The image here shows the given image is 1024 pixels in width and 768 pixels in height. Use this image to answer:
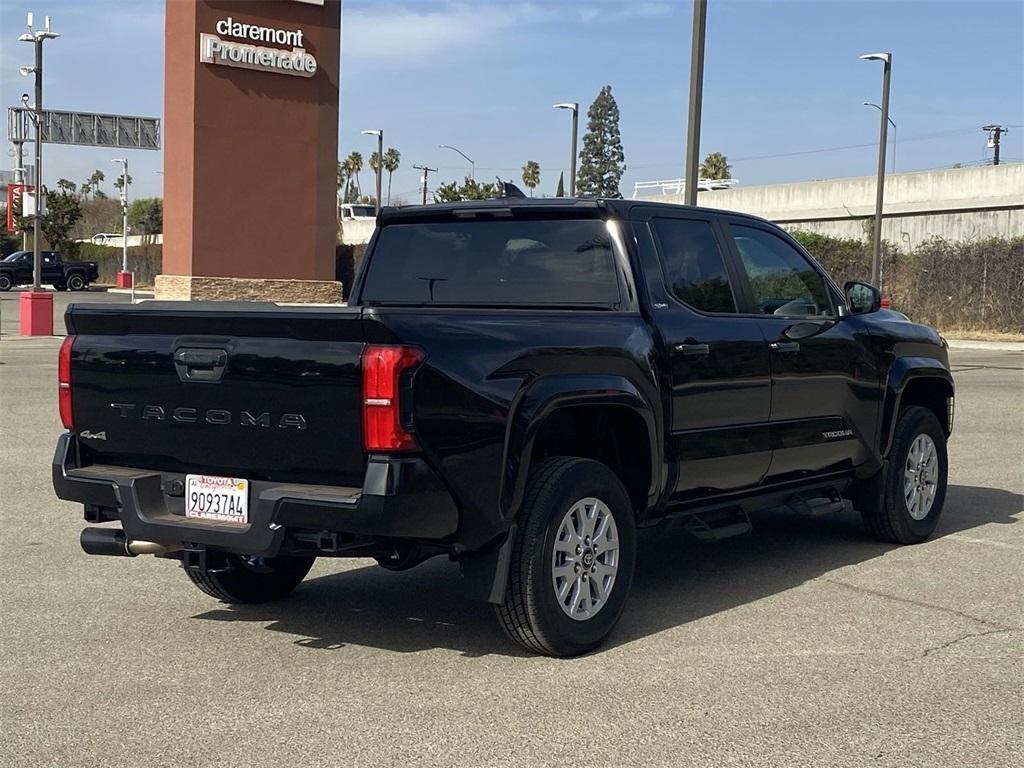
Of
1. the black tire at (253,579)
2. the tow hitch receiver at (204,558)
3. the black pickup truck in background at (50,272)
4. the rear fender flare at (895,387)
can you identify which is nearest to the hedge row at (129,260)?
the black pickup truck in background at (50,272)

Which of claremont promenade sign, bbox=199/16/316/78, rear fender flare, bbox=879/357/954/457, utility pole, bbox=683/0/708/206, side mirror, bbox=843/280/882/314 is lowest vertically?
rear fender flare, bbox=879/357/954/457

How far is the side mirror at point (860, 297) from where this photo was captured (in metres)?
7.58

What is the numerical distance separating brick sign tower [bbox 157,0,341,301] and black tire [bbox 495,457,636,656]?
94.2 feet

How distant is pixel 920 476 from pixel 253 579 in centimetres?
421

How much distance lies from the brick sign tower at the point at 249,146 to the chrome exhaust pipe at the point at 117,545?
2809cm

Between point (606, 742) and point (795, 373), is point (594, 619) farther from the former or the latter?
point (795, 373)

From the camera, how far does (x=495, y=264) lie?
259 inches

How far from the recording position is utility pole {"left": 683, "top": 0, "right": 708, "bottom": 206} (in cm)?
1781

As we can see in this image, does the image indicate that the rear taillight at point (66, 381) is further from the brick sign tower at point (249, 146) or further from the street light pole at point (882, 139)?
the street light pole at point (882, 139)

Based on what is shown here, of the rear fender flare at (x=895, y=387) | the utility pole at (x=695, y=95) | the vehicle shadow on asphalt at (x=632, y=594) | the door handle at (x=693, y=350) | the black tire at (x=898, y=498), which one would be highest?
the utility pole at (x=695, y=95)

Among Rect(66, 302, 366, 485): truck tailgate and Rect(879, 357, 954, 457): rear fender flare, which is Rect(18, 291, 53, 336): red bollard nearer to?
Rect(879, 357, 954, 457): rear fender flare

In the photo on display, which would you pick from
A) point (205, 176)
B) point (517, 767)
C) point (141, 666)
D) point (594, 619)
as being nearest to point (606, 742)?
point (517, 767)

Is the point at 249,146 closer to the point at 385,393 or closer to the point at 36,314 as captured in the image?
the point at 36,314

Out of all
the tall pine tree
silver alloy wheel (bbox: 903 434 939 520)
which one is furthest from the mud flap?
the tall pine tree
